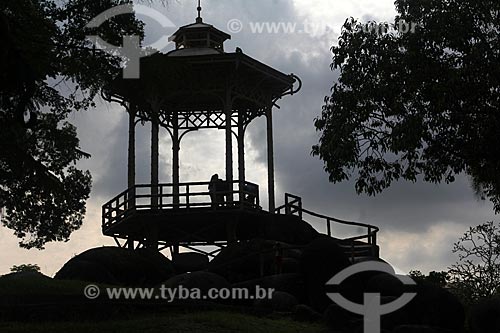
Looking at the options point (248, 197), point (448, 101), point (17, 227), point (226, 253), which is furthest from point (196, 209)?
point (17, 227)

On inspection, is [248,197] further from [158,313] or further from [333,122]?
[158,313]

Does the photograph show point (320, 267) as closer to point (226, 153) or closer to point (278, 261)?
point (278, 261)

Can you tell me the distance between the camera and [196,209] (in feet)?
106

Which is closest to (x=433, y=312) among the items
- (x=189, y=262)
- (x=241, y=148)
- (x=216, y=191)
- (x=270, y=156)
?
(x=189, y=262)

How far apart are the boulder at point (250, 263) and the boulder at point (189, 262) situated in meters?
2.23

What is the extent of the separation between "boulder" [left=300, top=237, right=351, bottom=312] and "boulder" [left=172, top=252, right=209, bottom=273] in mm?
7358

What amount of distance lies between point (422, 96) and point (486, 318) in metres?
7.16

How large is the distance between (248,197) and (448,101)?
11198 millimetres

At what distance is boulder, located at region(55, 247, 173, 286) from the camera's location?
24984mm

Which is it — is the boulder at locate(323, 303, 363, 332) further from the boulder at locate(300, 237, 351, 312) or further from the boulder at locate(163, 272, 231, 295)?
the boulder at locate(163, 272, 231, 295)

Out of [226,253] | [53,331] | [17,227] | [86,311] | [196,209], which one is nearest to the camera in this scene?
[53,331]

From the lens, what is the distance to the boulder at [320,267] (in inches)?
882

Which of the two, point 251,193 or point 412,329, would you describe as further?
point 251,193

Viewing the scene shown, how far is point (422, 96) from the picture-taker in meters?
24.5
